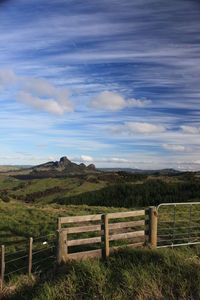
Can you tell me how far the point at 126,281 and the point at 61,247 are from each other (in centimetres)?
309

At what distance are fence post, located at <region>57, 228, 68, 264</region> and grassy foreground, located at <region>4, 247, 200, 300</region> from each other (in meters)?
0.72

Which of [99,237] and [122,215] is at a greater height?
[122,215]

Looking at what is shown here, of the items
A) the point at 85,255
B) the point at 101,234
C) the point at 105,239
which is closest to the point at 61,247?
the point at 85,255

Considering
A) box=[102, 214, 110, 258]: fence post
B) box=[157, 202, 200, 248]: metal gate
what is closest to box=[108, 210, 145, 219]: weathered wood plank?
box=[102, 214, 110, 258]: fence post

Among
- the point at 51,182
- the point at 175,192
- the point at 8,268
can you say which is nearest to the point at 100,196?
the point at 175,192

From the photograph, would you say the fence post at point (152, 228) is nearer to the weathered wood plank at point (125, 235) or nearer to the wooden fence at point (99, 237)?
the wooden fence at point (99, 237)

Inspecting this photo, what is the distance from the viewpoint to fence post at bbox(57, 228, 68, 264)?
9.90 metres

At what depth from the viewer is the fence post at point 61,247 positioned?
9.90 meters

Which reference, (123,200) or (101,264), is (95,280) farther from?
(123,200)

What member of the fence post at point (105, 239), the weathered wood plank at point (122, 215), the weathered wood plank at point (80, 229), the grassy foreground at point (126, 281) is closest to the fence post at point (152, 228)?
the weathered wood plank at point (122, 215)

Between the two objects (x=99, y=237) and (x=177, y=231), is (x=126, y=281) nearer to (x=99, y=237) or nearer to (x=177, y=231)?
(x=99, y=237)

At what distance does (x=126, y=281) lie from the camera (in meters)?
7.39

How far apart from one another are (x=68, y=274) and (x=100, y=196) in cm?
11406

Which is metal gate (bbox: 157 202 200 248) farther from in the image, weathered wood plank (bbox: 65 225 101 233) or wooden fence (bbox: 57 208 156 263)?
weathered wood plank (bbox: 65 225 101 233)
